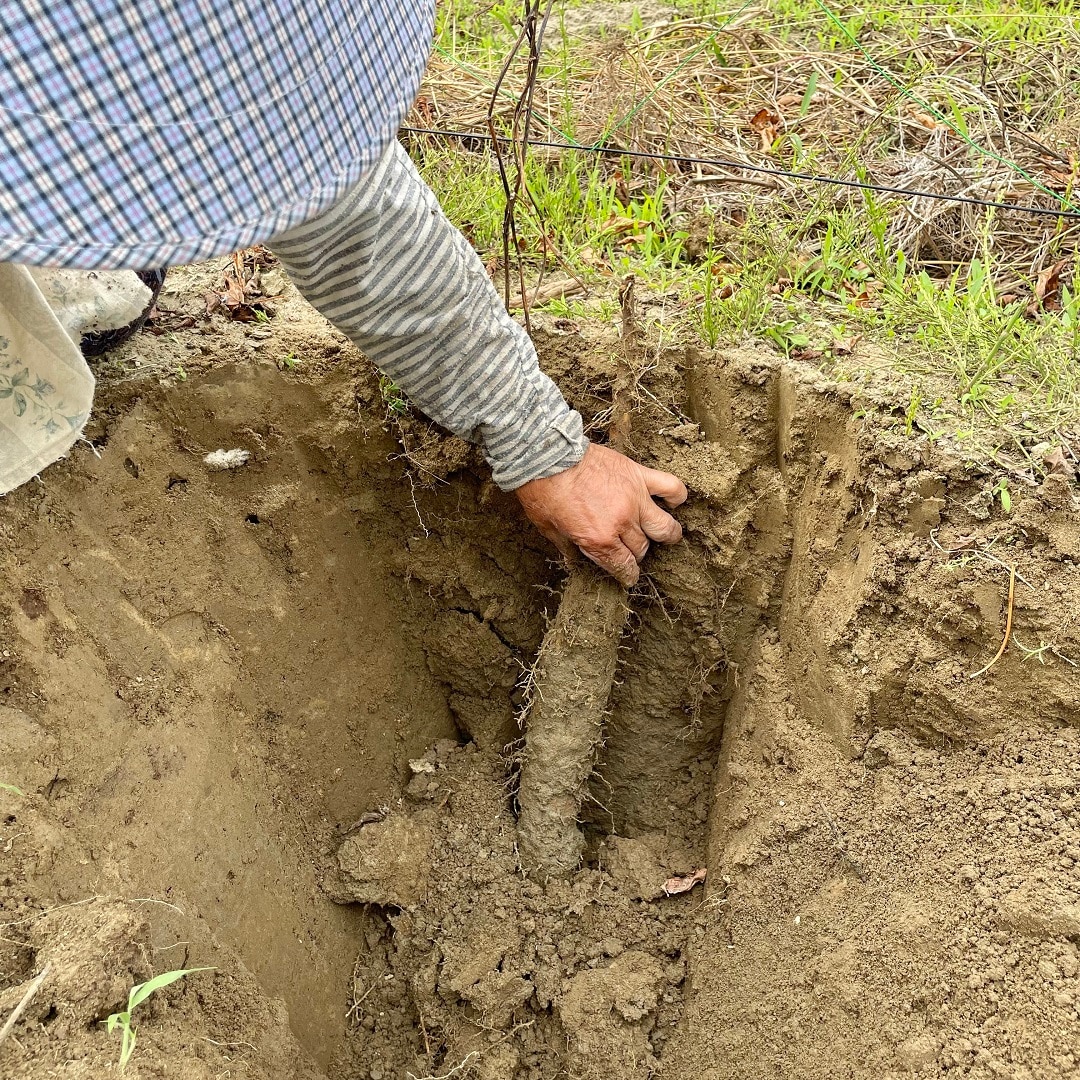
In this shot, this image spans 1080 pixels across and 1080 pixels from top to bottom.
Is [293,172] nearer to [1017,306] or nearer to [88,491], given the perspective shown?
[88,491]

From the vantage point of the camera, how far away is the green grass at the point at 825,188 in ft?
5.96

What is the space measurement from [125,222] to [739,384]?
4.45 ft

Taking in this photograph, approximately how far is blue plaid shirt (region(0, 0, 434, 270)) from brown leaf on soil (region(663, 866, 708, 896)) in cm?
170

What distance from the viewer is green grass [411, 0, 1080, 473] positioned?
1815mm

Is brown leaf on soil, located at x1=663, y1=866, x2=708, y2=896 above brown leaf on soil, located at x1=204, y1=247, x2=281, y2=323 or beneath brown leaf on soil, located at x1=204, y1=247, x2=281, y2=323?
beneath

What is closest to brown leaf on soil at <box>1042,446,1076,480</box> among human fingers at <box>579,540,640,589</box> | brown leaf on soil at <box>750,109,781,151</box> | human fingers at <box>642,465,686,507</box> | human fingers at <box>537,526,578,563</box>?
human fingers at <box>642,465,686,507</box>

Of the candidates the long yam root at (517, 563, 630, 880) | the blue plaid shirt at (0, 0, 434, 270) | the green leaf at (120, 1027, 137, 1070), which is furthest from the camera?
the long yam root at (517, 563, 630, 880)

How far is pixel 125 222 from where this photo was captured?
0.80 m

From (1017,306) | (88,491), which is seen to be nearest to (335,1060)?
(88,491)

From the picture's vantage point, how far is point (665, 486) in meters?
1.92

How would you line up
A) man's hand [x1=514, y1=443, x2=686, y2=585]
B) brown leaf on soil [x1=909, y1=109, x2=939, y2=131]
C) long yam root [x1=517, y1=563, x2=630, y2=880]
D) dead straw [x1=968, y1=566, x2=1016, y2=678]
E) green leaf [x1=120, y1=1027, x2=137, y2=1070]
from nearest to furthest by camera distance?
1. green leaf [x1=120, y1=1027, x2=137, y2=1070]
2. dead straw [x1=968, y1=566, x2=1016, y2=678]
3. man's hand [x1=514, y1=443, x2=686, y2=585]
4. long yam root [x1=517, y1=563, x2=630, y2=880]
5. brown leaf on soil [x1=909, y1=109, x2=939, y2=131]

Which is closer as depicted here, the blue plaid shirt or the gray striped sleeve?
the blue plaid shirt

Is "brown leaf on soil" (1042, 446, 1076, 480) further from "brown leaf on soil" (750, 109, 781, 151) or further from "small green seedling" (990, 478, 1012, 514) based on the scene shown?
"brown leaf on soil" (750, 109, 781, 151)

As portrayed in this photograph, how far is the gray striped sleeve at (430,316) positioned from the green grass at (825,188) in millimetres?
408
